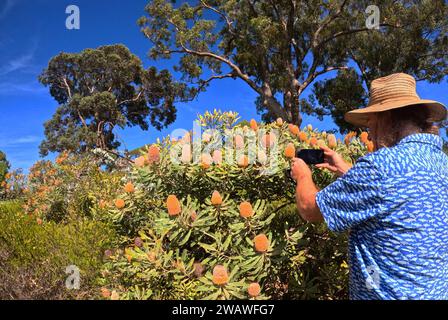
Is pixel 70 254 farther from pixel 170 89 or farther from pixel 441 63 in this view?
pixel 170 89

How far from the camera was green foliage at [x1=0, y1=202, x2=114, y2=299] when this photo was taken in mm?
3221

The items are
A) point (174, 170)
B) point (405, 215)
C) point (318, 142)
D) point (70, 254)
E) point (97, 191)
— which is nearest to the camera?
point (405, 215)

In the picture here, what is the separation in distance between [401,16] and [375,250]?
16.3m

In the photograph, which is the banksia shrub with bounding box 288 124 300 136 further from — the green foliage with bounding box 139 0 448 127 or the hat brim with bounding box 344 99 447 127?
the green foliage with bounding box 139 0 448 127

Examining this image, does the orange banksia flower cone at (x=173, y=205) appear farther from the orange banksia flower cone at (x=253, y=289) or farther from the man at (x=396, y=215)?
the man at (x=396, y=215)

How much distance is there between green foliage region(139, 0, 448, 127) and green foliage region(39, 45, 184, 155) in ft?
29.4

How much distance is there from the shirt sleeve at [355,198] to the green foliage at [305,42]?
14.3m

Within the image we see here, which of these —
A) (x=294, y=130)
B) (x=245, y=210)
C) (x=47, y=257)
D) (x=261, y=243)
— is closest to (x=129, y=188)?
(x=245, y=210)

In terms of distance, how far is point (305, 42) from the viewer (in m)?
18.3

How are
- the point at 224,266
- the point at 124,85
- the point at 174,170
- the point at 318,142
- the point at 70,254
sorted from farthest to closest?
the point at 124,85 < the point at 70,254 < the point at 318,142 < the point at 174,170 < the point at 224,266

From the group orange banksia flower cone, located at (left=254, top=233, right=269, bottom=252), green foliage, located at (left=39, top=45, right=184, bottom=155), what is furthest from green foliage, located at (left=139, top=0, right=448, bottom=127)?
orange banksia flower cone, located at (left=254, top=233, right=269, bottom=252)

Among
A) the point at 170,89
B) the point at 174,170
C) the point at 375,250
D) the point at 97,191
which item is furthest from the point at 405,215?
the point at 170,89

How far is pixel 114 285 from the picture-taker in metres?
2.63

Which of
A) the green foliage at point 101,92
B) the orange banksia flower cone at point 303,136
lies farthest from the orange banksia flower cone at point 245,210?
the green foliage at point 101,92
